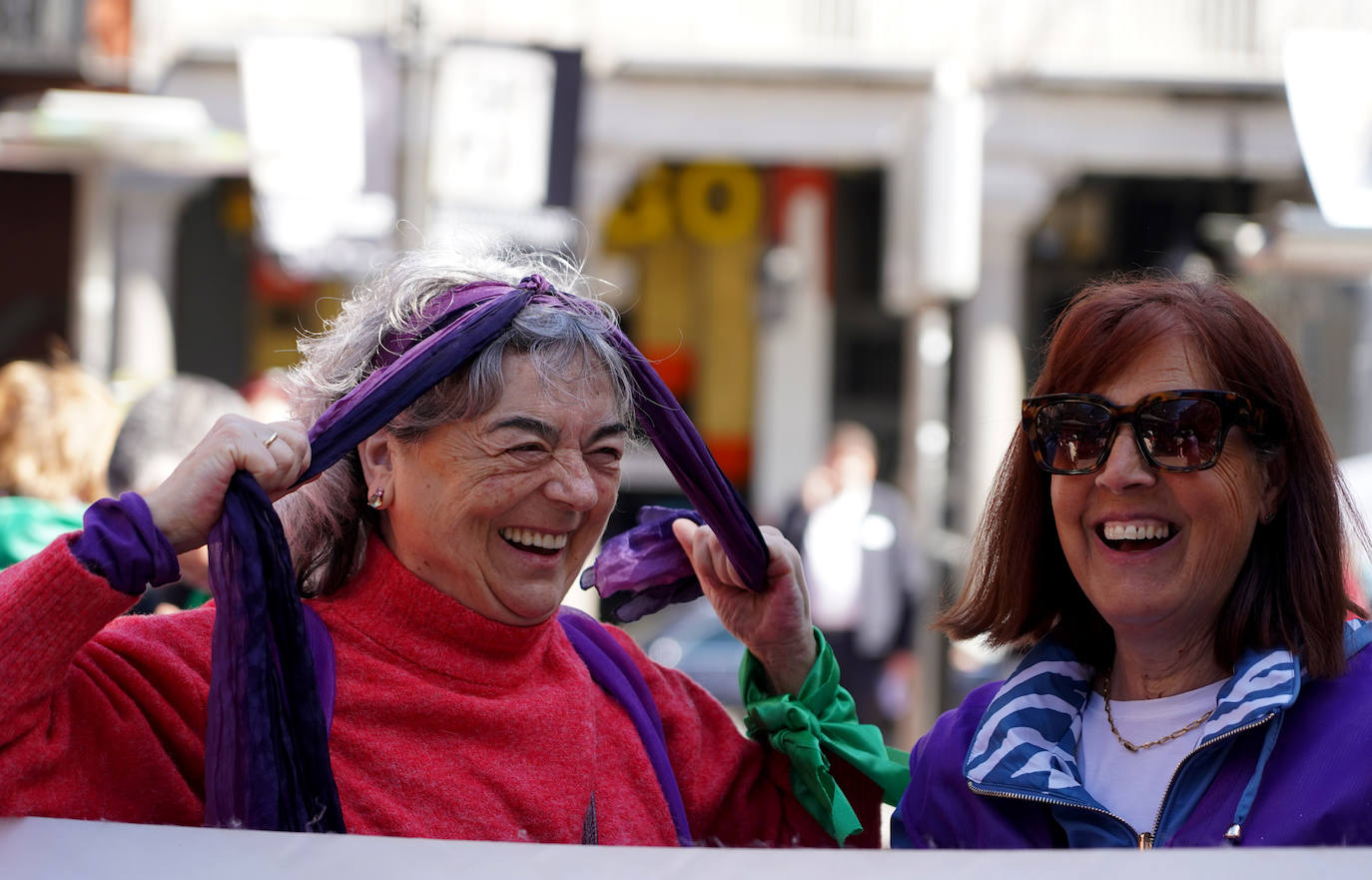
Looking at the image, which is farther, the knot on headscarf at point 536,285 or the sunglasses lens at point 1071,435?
the knot on headscarf at point 536,285

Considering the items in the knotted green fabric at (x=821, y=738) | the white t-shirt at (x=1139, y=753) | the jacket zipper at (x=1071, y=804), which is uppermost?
the white t-shirt at (x=1139, y=753)

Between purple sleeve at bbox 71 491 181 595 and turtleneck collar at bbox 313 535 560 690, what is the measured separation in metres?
0.42

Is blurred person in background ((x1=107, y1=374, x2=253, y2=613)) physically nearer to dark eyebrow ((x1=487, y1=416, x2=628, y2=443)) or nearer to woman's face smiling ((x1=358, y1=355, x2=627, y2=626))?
woman's face smiling ((x1=358, y1=355, x2=627, y2=626))

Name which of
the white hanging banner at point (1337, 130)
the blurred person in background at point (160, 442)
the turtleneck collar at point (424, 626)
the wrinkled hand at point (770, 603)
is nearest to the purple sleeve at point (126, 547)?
the turtleneck collar at point (424, 626)

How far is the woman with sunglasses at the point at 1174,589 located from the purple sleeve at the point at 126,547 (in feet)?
3.73

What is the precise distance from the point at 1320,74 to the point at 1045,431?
4.47m

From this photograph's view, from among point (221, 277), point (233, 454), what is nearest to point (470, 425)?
point (233, 454)

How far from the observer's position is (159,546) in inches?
75.8

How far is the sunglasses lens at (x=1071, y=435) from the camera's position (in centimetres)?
223

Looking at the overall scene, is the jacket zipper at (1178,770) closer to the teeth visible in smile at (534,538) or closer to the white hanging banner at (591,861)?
the white hanging banner at (591,861)

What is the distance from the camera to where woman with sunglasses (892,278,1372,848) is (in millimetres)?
2094

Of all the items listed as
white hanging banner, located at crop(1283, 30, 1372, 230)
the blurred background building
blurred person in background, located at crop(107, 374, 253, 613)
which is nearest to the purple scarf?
blurred person in background, located at crop(107, 374, 253, 613)

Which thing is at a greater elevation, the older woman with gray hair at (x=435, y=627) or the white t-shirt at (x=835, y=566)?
the older woman with gray hair at (x=435, y=627)

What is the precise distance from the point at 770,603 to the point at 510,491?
55cm
